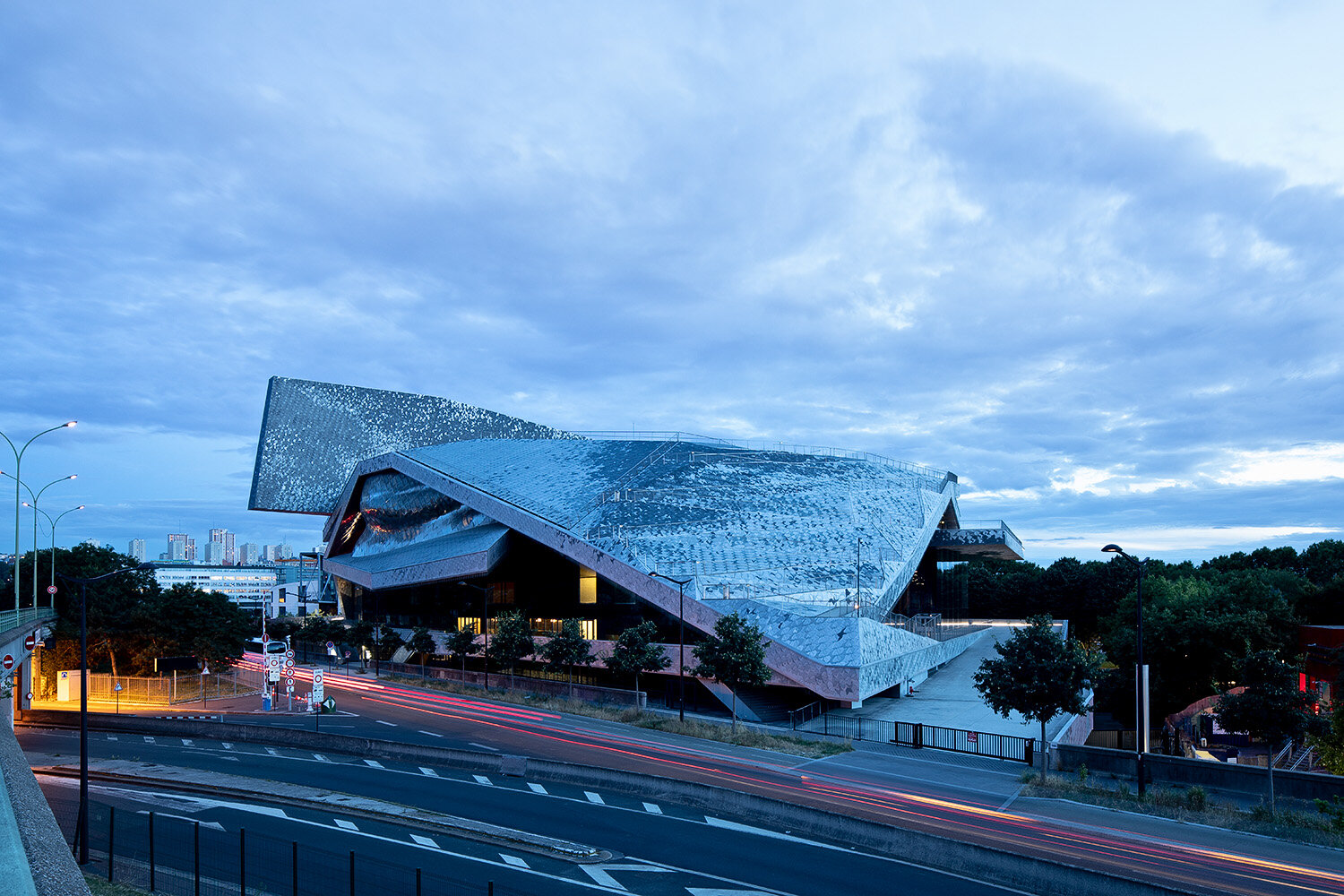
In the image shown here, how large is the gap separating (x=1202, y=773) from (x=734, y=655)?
19.4 metres

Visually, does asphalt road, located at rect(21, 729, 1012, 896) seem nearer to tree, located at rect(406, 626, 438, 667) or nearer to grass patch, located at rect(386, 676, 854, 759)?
grass patch, located at rect(386, 676, 854, 759)

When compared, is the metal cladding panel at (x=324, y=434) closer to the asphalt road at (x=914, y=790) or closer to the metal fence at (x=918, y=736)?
the asphalt road at (x=914, y=790)

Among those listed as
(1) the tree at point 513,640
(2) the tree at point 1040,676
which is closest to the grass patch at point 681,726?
(1) the tree at point 513,640

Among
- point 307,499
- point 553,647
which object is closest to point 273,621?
point 307,499

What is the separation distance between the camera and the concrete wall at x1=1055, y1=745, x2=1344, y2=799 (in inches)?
1089

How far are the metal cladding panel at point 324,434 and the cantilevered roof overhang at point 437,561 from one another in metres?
20.5

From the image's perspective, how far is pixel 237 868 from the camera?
60.7 feet

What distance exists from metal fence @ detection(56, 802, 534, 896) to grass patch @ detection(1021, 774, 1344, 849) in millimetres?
20567

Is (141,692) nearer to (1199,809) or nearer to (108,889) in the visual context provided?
(108,889)

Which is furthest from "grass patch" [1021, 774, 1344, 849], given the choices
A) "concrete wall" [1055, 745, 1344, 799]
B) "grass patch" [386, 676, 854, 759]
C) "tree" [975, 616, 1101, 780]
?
"grass patch" [386, 676, 854, 759]

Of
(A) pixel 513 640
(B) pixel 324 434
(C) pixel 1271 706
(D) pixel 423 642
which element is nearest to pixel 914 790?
(C) pixel 1271 706

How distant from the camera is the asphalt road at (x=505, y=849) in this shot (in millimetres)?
18141

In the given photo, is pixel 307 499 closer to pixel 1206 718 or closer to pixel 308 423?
pixel 308 423

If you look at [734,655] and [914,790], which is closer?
[914,790]
